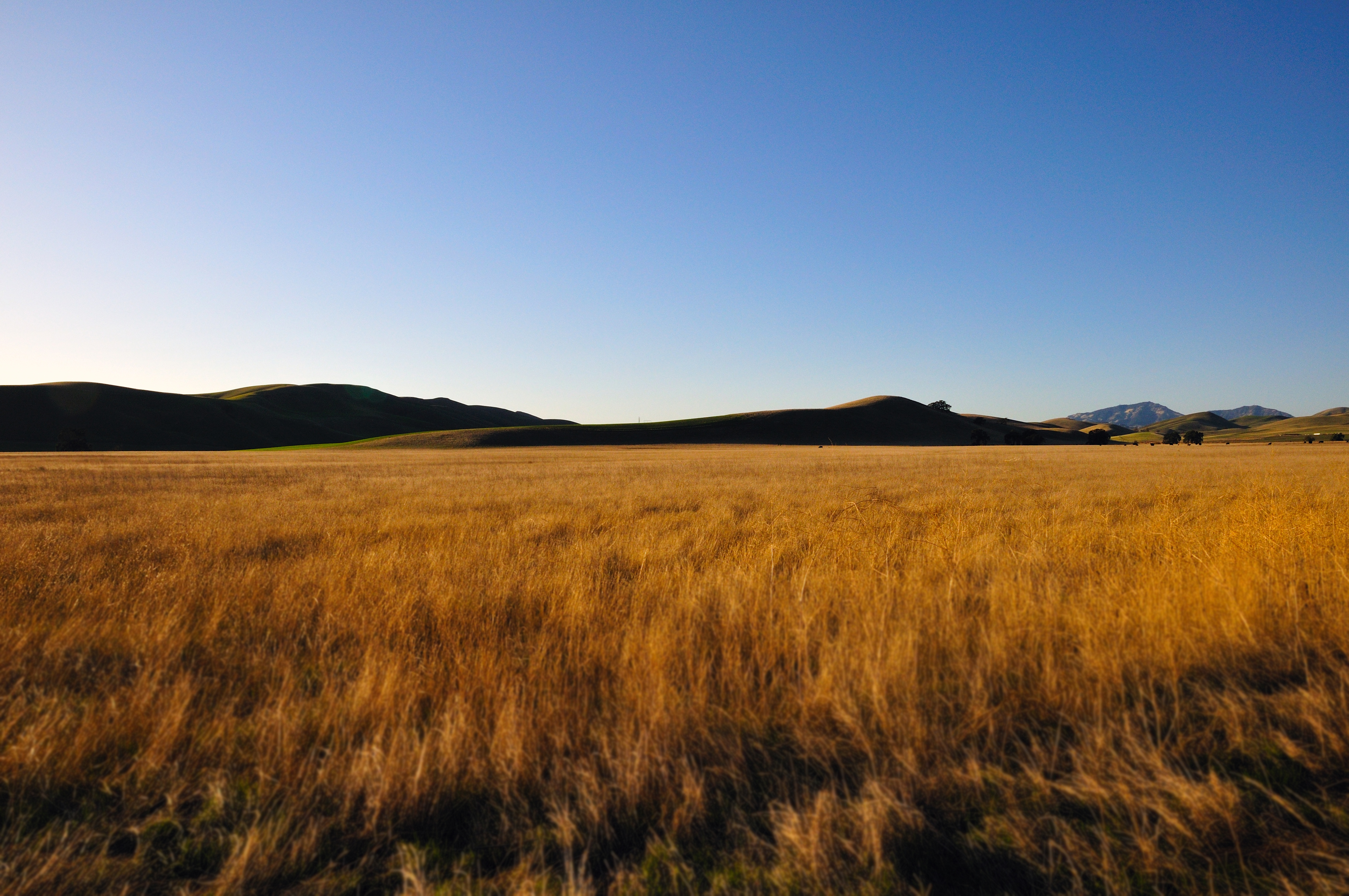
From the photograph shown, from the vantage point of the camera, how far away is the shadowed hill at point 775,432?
337 feet

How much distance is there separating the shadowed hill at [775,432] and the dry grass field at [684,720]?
302 feet

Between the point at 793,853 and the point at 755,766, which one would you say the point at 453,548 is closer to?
the point at 755,766

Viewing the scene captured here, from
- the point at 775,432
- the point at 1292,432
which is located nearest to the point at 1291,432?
the point at 1292,432

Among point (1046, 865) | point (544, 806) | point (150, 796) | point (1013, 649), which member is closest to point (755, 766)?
point (544, 806)

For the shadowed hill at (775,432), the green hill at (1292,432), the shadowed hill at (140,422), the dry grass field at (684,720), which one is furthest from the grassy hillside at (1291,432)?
the shadowed hill at (140,422)

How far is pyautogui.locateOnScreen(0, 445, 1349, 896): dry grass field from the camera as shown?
2.26 metres

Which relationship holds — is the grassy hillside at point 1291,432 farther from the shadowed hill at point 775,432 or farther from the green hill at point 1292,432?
the shadowed hill at point 775,432

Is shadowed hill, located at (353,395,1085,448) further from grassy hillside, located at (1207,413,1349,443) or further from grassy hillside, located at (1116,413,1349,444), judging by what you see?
grassy hillside, located at (1207,413,1349,443)

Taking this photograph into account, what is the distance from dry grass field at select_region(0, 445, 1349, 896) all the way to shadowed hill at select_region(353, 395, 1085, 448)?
9201cm

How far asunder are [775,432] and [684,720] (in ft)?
391

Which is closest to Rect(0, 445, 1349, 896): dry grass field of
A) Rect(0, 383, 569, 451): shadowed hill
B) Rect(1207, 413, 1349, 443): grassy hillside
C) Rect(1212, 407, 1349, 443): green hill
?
Rect(0, 383, 569, 451): shadowed hill

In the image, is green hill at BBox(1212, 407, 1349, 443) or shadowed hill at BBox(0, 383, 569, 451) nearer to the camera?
shadowed hill at BBox(0, 383, 569, 451)

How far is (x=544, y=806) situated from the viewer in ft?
8.38

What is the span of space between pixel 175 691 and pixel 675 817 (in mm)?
2856
